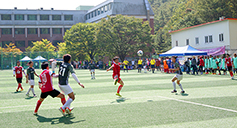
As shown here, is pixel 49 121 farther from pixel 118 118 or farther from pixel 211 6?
pixel 211 6

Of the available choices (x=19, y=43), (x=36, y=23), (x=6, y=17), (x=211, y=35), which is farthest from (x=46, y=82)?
(x=19, y=43)

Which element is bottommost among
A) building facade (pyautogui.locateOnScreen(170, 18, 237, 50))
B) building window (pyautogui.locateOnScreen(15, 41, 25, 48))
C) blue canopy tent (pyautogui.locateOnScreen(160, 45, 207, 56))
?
blue canopy tent (pyautogui.locateOnScreen(160, 45, 207, 56))

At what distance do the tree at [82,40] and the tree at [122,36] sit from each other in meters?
8.10

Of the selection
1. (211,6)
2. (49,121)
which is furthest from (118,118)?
(211,6)

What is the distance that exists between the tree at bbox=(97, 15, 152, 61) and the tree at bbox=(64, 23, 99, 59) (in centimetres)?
810

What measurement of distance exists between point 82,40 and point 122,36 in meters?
12.2

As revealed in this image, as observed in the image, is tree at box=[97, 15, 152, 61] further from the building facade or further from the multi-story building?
the multi-story building

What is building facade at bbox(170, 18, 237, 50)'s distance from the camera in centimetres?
3719

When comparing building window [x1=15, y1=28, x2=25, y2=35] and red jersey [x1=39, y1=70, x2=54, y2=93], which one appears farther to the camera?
building window [x1=15, y1=28, x2=25, y2=35]

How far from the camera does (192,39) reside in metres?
45.2

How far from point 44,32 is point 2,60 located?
3216 centimetres

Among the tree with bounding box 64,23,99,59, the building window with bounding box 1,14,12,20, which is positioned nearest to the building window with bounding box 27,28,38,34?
the building window with bounding box 1,14,12,20

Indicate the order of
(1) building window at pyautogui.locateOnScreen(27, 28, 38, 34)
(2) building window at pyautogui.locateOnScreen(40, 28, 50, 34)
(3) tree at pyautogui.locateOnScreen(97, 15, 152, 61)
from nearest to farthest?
(3) tree at pyautogui.locateOnScreen(97, 15, 152, 61) < (1) building window at pyautogui.locateOnScreen(27, 28, 38, 34) < (2) building window at pyautogui.locateOnScreen(40, 28, 50, 34)

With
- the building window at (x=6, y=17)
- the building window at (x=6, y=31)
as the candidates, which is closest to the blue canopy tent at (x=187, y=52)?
the building window at (x=6, y=31)
